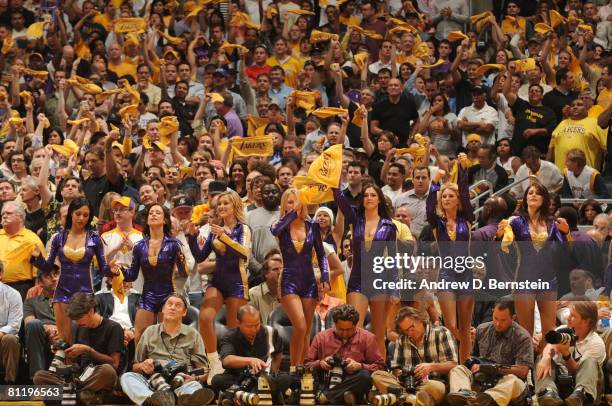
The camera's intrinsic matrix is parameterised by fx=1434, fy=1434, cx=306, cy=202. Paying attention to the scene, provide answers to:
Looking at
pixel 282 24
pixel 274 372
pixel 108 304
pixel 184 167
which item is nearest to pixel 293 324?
pixel 274 372

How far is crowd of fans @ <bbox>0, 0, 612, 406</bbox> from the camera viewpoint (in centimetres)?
1088

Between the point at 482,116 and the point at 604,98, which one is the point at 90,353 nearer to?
the point at 482,116

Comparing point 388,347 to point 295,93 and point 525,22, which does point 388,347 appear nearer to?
point 295,93

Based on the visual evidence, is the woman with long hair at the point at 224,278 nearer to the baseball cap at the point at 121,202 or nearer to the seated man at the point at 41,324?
the baseball cap at the point at 121,202

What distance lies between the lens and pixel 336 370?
1071cm

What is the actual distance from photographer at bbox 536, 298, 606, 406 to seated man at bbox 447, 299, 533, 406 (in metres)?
0.16

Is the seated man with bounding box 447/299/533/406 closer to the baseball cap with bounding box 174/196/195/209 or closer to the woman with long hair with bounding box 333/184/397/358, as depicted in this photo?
the woman with long hair with bounding box 333/184/397/358

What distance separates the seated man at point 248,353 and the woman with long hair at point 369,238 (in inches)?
33.1

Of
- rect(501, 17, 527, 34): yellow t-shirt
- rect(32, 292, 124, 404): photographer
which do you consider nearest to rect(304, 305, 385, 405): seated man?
rect(32, 292, 124, 404): photographer

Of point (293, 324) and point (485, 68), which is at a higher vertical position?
point (485, 68)

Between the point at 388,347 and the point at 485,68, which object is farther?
the point at 485,68

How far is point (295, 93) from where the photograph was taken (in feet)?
50.5

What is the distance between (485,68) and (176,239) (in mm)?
5613

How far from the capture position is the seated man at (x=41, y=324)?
37.6 feet
